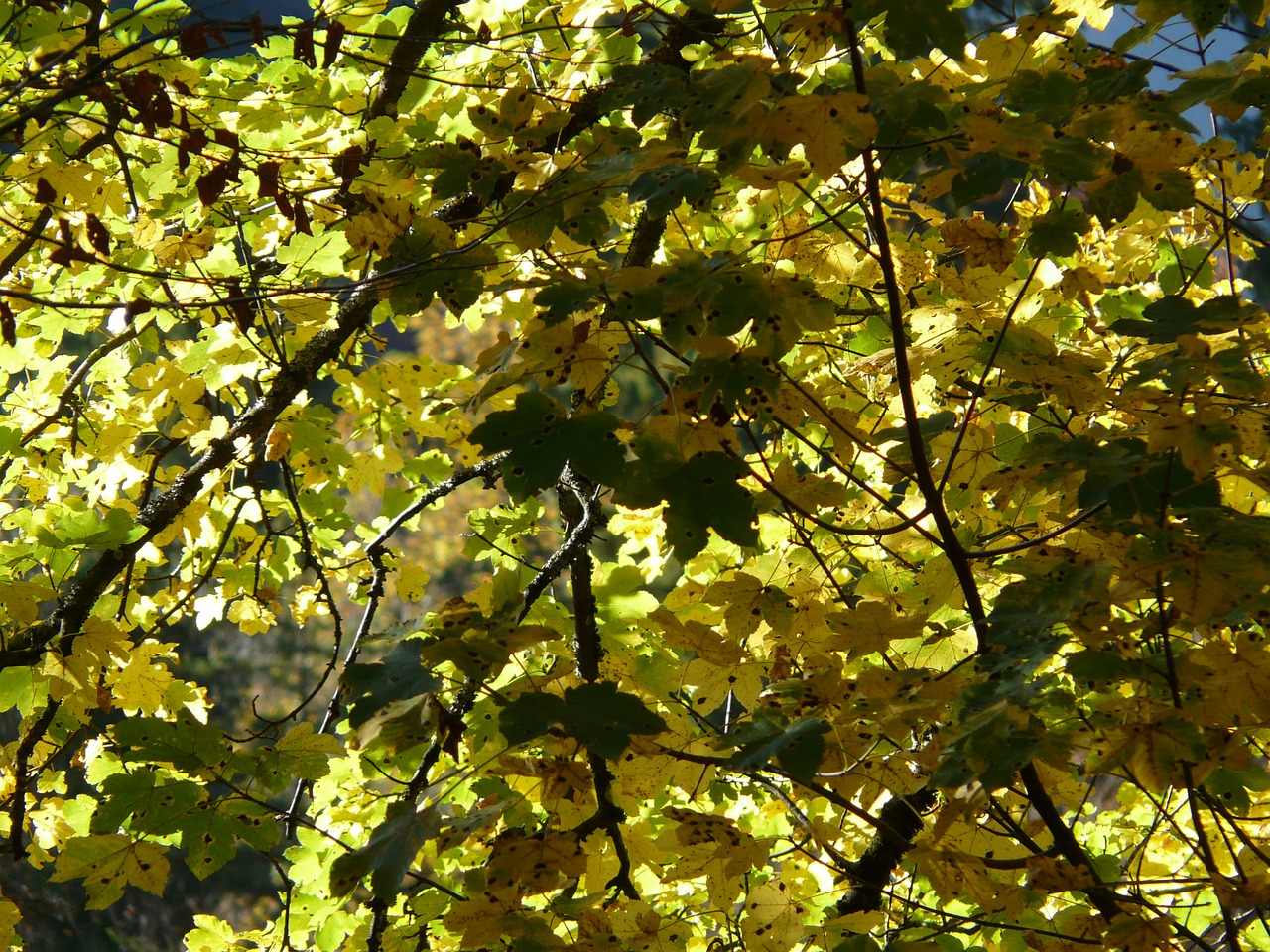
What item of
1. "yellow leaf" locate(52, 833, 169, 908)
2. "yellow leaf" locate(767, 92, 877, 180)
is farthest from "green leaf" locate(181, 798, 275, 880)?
"yellow leaf" locate(767, 92, 877, 180)

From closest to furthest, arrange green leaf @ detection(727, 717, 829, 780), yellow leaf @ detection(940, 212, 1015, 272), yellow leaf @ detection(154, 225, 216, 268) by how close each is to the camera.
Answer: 1. green leaf @ detection(727, 717, 829, 780)
2. yellow leaf @ detection(940, 212, 1015, 272)
3. yellow leaf @ detection(154, 225, 216, 268)

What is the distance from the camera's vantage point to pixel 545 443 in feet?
3.66

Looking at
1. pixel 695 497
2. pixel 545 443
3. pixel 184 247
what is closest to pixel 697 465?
pixel 695 497

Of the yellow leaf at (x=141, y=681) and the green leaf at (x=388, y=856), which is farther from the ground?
the yellow leaf at (x=141, y=681)

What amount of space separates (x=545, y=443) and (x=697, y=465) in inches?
6.7

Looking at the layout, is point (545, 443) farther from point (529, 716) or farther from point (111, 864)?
point (111, 864)

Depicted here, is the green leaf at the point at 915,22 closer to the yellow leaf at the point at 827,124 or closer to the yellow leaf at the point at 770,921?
the yellow leaf at the point at 827,124

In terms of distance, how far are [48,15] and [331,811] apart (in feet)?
6.58

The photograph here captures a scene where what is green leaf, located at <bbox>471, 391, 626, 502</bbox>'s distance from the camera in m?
1.10

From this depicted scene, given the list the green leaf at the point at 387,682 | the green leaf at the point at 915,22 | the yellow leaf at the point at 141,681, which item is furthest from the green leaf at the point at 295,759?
the green leaf at the point at 915,22

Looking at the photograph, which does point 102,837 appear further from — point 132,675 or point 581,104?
point 581,104

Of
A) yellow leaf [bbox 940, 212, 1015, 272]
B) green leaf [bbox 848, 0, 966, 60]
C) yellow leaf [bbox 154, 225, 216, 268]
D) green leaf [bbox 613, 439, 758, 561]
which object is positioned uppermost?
yellow leaf [bbox 154, 225, 216, 268]

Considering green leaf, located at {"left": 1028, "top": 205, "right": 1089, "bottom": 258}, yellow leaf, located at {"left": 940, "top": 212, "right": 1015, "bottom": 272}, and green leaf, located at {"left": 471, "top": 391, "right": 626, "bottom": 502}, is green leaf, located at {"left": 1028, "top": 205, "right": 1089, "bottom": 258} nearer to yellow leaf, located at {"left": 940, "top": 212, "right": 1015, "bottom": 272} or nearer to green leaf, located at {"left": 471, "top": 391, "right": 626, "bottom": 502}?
yellow leaf, located at {"left": 940, "top": 212, "right": 1015, "bottom": 272}

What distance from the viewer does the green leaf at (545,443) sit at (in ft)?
3.60
